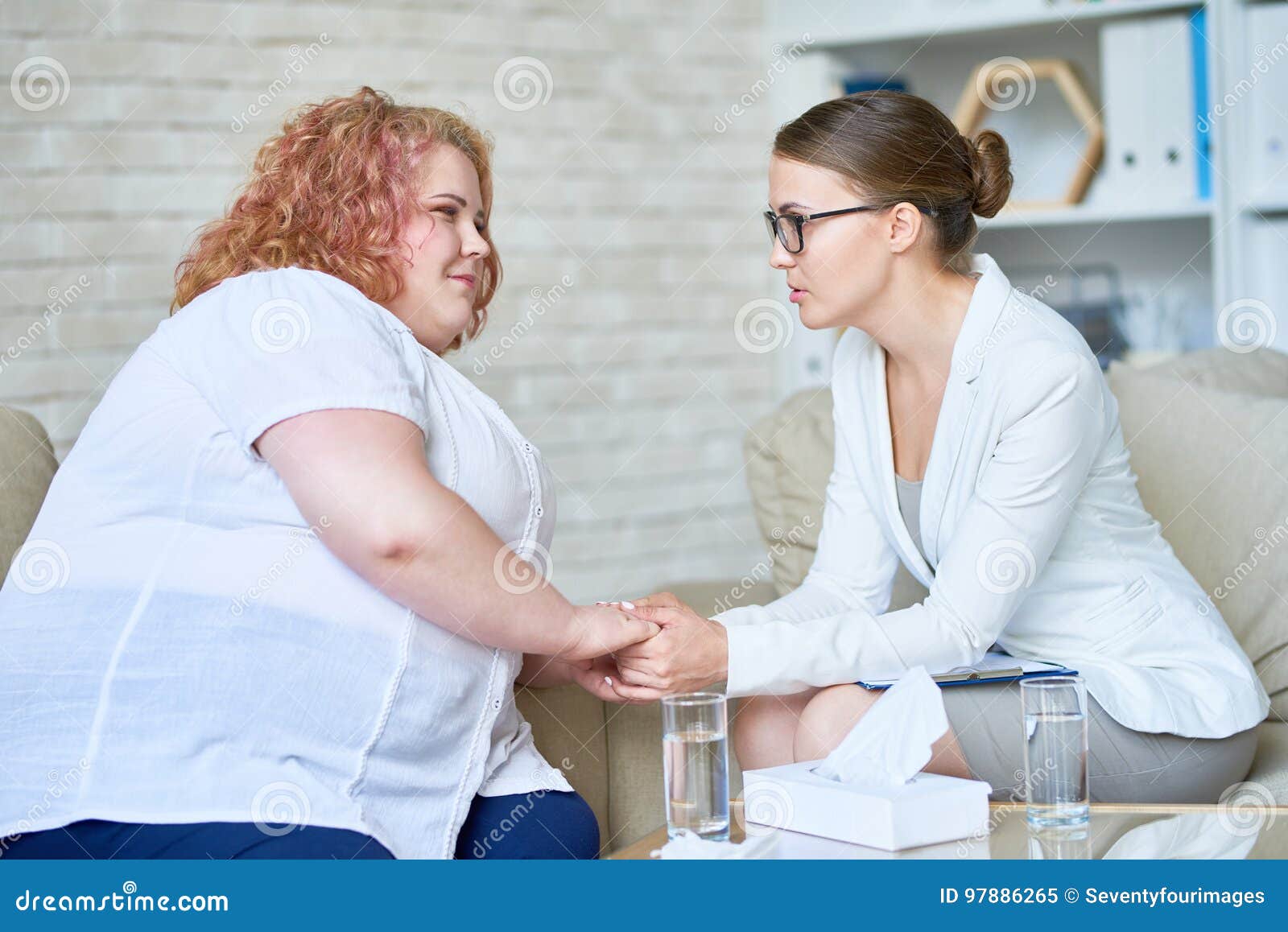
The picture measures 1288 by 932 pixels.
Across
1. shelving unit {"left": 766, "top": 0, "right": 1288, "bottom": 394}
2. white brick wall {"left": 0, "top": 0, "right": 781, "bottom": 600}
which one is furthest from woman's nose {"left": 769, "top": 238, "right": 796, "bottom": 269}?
shelving unit {"left": 766, "top": 0, "right": 1288, "bottom": 394}

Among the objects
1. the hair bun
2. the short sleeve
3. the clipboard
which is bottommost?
the clipboard

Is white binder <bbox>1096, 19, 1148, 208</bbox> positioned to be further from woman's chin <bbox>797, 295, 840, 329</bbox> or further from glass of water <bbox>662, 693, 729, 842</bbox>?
glass of water <bbox>662, 693, 729, 842</bbox>

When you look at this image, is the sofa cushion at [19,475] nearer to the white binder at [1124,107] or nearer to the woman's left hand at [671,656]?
the woman's left hand at [671,656]

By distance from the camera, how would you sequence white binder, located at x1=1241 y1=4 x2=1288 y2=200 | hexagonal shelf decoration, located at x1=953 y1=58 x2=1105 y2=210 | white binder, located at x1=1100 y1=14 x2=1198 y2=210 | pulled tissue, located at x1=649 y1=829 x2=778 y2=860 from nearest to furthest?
1. pulled tissue, located at x1=649 y1=829 x2=778 y2=860
2. white binder, located at x1=1241 y1=4 x2=1288 y2=200
3. white binder, located at x1=1100 y1=14 x2=1198 y2=210
4. hexagonal shelf decoration, located at x1=953 y1=58 x2=1105 y2=210

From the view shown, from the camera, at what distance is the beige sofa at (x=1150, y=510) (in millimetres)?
1824

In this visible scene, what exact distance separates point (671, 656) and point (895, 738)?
354 millimetres

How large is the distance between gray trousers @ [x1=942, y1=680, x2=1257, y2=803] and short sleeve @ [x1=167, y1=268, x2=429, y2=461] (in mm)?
748

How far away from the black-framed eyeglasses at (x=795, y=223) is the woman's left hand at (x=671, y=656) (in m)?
0.51

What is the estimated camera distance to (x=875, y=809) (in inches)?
49.6

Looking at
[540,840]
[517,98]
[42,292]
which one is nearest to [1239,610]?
[540,840]

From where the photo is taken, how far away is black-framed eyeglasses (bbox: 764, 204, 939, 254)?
1766 millimetres

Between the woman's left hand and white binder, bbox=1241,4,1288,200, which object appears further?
white binder, bbox=1241,4,1288,200

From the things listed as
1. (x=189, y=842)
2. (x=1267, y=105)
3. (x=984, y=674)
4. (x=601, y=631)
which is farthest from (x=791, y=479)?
(x=1267, y=105)

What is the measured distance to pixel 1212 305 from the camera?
309 centimetres
